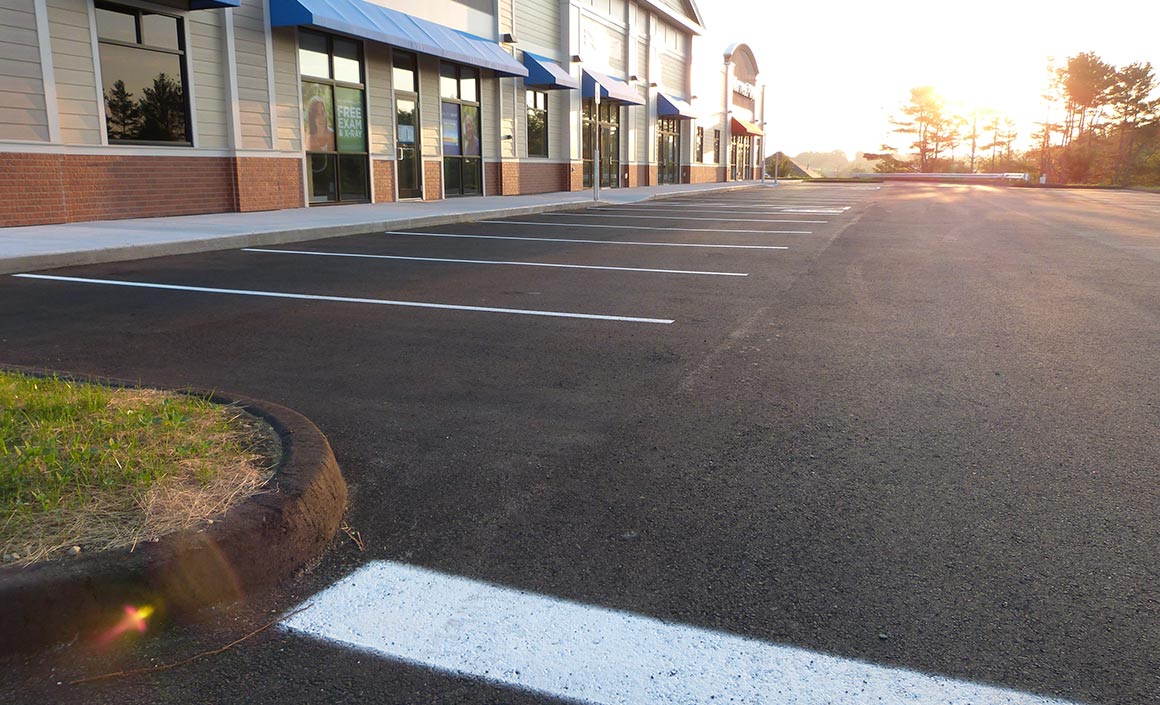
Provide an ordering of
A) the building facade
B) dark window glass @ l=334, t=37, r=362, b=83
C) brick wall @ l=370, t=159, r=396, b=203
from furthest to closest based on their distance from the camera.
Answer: brick wall @ l=370, t=159, r=396, b=203, dark window glass @ l=334, t=37, r=362, b=83, the building facade

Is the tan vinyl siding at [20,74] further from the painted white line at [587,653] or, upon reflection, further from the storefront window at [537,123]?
the storefront window at [537,123]

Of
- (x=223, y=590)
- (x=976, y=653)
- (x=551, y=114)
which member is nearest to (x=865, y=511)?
(x=976, y=653)

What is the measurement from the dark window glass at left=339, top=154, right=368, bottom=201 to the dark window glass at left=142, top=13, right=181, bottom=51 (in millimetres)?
4794

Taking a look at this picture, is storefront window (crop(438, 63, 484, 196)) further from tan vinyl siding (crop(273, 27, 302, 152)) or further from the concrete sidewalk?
tan vinyl siding (crop(273, 27, 302, 152))

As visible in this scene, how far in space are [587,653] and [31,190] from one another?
13.6 meters

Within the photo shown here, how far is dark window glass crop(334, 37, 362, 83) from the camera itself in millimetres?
18438

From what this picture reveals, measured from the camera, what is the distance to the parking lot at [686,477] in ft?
6.98

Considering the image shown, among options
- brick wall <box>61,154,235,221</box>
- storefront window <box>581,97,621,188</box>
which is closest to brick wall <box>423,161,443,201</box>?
brick wall <box>61,154,235,221</box>

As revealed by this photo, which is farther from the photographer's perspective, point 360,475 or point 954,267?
point 954,267

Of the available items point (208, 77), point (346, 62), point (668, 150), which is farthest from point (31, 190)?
point (668, 150)

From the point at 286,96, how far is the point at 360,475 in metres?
15.5

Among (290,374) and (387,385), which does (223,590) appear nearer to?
(387,385)

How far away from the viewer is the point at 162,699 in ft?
6.53

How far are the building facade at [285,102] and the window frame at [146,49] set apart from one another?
3 centimetres
